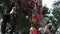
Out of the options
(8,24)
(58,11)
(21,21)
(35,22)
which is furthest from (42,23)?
(58,11)

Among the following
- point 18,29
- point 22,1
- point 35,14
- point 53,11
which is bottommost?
point 53,11

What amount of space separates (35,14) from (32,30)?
14 centimetres

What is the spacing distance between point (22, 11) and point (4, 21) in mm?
176

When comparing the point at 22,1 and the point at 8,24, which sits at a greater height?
the point at 22,1

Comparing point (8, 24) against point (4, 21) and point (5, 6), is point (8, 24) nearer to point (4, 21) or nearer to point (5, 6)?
point (4, 21)

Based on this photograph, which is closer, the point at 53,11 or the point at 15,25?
the point at 15,25

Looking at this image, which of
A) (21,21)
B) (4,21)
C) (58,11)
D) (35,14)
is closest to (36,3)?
(35,14)

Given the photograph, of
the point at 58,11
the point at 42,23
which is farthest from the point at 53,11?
the point at 42,23

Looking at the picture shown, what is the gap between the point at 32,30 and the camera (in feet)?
4.75

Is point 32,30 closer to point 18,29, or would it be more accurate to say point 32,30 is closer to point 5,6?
point 18,29

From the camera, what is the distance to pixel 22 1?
4.72 ft

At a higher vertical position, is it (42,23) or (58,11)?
(42,23)

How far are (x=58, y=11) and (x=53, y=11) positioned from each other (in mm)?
121

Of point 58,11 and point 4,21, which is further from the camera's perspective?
point 58,11
